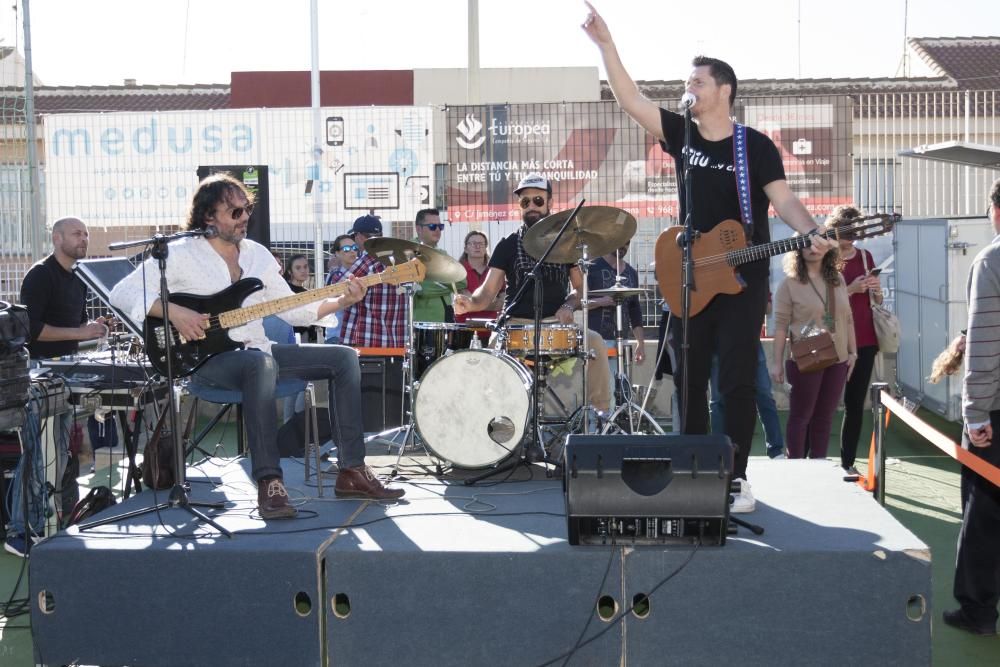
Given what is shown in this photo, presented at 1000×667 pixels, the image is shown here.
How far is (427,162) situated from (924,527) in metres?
6.38

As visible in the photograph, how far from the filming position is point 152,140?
37.2ft

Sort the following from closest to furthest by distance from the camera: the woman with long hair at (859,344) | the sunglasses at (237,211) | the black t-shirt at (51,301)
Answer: the sunglasses at (237,211) < the black t-shirt at (51,301) < the woman with long hair at (859,344)

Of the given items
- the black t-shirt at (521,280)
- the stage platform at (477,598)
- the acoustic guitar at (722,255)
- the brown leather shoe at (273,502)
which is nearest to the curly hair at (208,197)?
the brown leather shoe at (273,502)

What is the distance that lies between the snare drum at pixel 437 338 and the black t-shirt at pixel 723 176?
8.00 ft

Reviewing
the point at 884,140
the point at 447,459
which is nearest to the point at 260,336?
the point at 447,459

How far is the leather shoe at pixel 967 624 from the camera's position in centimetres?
464

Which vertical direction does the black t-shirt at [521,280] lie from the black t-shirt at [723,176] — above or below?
below

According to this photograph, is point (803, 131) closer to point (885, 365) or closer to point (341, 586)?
point (885, 365)

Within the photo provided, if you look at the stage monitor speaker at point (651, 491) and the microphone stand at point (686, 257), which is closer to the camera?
the stage monitor speaker at point (651, 491)

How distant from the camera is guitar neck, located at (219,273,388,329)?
516 cm

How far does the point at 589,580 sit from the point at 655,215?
297 inches

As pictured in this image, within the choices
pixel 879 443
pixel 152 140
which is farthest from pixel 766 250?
pixel 152 140

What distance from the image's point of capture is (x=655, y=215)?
1115 cm

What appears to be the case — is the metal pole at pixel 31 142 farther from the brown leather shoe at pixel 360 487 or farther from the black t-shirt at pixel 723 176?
the black t-shirt at pixel 723 176
